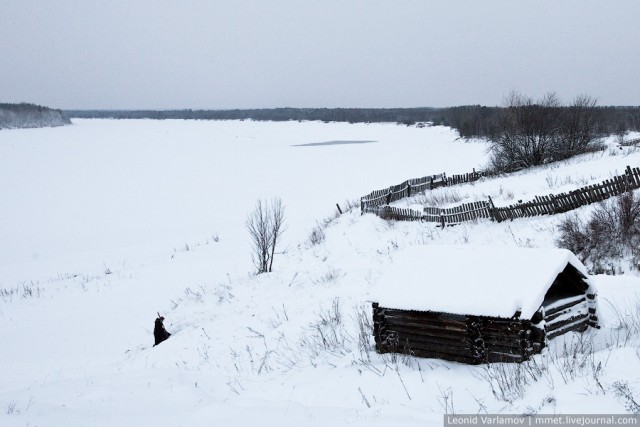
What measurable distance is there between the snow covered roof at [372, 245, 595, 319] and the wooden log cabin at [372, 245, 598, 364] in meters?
0.01

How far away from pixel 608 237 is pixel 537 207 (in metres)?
3.66

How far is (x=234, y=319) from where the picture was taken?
11812 mm

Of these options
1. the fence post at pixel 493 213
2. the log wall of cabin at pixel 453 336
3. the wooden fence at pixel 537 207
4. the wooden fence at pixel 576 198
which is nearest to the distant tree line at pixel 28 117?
A: the wooden fence at pixel 537 207

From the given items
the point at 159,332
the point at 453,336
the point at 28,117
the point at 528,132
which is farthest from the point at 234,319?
the point at 28,117

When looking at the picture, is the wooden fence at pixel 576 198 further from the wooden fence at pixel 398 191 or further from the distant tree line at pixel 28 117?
the distant tree line at pixel 28 117

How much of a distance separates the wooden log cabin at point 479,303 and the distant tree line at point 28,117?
14708cm

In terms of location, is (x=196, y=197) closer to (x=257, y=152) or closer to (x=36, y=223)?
(x=36, y=223)

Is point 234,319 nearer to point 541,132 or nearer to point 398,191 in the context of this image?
point 398,191

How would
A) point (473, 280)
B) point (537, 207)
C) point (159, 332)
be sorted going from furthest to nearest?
1. point (537, 207)
2. point (159, 332)
3. point (473, 280)

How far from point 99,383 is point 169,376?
1250mm

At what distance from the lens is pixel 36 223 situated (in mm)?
26688

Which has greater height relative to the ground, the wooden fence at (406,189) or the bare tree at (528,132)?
the bare tree at (528,132)

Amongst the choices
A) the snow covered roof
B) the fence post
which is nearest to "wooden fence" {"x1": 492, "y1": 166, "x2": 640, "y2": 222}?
the fence post

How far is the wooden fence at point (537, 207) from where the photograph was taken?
13453 mm
